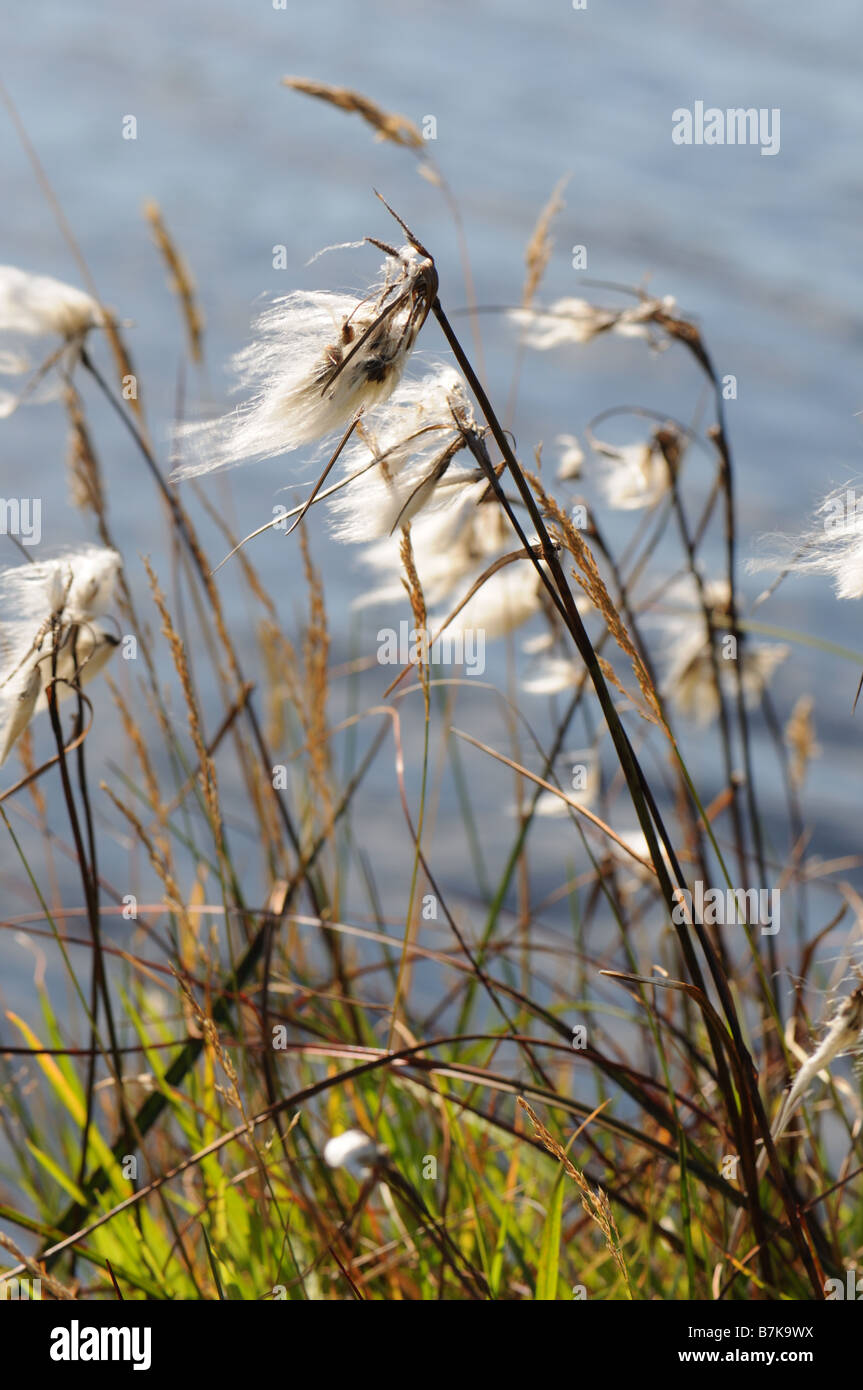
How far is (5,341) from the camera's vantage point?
825mm

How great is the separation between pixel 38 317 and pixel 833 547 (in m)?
0.66

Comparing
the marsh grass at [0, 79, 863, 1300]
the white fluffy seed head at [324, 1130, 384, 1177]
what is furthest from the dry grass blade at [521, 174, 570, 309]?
the white fluffy seed head at [324, 1130, 384, 1177]

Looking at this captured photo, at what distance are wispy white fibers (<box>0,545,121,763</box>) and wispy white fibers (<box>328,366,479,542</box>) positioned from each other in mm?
156

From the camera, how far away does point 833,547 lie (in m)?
0.40

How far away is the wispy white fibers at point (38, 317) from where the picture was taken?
2.64 ft

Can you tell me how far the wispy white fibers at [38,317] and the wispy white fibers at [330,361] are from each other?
0.46 m

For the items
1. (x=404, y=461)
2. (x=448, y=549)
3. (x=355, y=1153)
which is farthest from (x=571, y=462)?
(x=355, y=1153)

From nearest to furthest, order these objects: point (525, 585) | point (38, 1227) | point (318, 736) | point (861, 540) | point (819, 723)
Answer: point (861, 540) < point (38, 1227) < point (318, 736) < point (525, 585) < point (819, 723)

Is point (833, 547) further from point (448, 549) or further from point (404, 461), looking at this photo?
point (448, 549)

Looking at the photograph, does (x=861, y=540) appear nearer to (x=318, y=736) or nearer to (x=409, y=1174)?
(x=318, y=736)

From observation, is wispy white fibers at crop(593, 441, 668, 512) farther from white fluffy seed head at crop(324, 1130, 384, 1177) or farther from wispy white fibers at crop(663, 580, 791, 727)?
white fluffy seed head at crop(324, 1130, 384, 1177)
